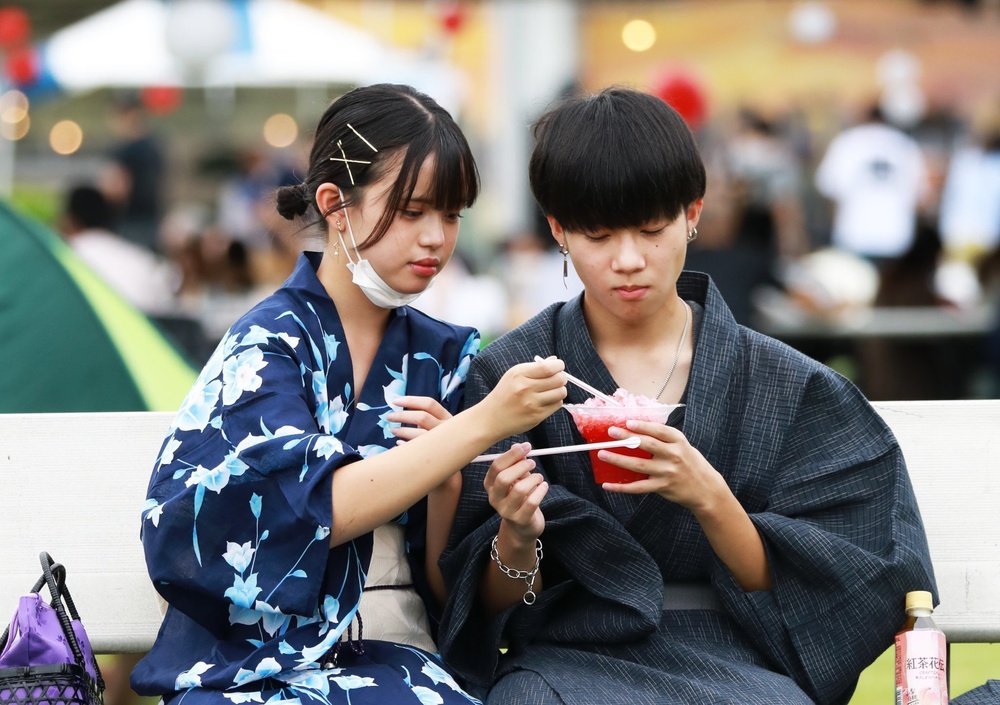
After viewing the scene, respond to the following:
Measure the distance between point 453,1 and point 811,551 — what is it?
12.2 meters

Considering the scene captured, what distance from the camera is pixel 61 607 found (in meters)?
2.75

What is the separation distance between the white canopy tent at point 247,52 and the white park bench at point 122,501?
912 cm

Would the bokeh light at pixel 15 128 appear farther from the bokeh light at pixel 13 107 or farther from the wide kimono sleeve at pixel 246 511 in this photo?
the wide kimono sleeve at pixel 246 511

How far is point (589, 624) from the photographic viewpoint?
9.16 ft

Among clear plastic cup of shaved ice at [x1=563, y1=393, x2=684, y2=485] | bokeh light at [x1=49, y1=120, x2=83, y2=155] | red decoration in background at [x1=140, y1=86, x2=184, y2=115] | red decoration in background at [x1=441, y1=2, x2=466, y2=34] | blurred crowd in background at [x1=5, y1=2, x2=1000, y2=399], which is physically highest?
red decoration in background at [x1=441, y1=2, x2=466, y2=34]

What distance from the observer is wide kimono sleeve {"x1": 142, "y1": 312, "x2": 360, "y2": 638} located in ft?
8.29

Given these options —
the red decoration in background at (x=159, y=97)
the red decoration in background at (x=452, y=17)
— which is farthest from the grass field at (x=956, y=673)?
the red decoration in background at (x=159, y=97)

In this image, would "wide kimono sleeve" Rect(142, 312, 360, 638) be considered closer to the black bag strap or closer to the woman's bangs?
the black bag strap

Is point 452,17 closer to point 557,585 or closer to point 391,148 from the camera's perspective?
point 391,148

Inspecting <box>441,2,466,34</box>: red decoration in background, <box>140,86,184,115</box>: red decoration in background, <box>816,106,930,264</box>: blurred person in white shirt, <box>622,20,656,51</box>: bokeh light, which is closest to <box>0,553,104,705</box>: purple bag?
<box>816,106,930,264</box>: blurred person in white shirt

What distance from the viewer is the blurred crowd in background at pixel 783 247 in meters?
9.04

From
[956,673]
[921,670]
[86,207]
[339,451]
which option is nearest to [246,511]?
[339,451]

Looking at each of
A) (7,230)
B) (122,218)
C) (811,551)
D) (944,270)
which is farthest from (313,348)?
(122,218)

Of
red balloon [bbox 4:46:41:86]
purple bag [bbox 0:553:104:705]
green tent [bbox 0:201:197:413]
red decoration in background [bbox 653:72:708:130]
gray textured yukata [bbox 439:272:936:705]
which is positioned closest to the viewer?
purple bag [bbox 0:553:104:705]
